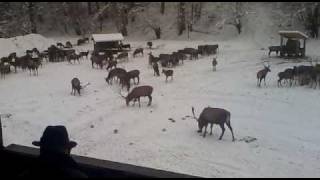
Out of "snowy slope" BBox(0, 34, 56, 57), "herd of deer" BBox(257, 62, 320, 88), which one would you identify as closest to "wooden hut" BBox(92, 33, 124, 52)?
"snowy slope" BBox(0, 34, 56, 57)

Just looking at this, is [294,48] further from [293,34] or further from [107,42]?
[107,42]

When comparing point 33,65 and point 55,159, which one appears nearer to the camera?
point 55,159

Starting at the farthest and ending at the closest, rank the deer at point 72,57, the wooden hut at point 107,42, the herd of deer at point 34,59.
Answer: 1. the wooden hut at point 107,42
2. the deer at point 72,57
3. the herd of deer at point 34,59

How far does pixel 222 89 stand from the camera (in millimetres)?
19266

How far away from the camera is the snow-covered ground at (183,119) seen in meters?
11.5

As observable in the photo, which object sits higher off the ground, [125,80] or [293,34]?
[293,34]

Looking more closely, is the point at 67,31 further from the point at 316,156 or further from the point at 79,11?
the point at 316,156

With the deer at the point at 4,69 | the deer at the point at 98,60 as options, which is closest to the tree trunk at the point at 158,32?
the deer at the point at 98,60

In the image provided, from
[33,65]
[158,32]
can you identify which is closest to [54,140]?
[33,65]

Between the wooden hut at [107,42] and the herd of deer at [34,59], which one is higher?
the wooden hut at [107,42]

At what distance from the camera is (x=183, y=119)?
1517cm

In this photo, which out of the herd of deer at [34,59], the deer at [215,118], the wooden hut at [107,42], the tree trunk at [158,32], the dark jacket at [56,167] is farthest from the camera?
the tree trunk at [158,32]

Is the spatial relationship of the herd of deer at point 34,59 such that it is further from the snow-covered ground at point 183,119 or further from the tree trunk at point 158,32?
the tree trunk at point 158,32

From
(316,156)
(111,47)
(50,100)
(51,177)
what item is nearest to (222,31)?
(111,47)
